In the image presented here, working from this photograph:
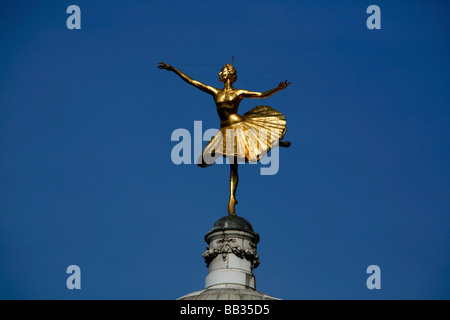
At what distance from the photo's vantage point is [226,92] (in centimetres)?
4053

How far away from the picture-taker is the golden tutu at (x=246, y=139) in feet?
131

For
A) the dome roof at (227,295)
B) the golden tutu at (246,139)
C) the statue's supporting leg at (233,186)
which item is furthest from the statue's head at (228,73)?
the dome roof at (227,295)

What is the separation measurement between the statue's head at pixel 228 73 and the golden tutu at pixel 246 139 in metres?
1.81

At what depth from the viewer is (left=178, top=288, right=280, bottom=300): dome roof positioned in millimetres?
36094

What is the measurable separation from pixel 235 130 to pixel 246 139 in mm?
670

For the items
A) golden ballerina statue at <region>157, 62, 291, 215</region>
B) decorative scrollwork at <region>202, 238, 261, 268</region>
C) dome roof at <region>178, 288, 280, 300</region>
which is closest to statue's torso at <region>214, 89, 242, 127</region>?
golden ballerina statue at <region>157, 62, 291, 215</region>

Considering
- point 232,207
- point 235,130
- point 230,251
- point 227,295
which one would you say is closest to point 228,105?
point 235,130

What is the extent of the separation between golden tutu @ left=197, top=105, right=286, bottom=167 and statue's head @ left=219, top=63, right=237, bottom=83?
1815 millimetres

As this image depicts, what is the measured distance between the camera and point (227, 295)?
3616 centimetres

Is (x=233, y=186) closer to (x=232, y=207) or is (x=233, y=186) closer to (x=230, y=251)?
(x=232, y=207)

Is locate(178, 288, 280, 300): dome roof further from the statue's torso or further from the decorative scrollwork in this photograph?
the statue's torso
